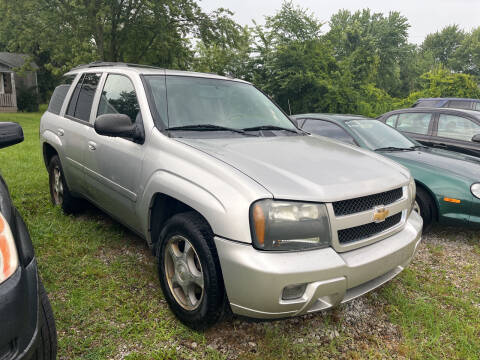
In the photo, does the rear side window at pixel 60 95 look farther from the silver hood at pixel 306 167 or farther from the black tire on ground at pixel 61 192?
the silver hood at pixel 306 167

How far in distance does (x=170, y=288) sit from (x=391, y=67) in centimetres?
4540

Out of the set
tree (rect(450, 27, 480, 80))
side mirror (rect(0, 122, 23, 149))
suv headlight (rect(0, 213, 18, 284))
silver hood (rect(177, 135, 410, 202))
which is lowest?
suv headlight (rect(0, 213, 18, 284))

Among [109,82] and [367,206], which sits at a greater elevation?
[109,82]

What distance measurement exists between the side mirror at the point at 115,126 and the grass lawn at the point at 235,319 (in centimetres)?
122

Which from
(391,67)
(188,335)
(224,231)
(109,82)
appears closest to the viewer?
(224,231)

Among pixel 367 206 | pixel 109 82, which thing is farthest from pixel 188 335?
pixel 109 82

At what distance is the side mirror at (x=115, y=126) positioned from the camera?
2576mm

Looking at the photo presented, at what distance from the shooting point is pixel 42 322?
159cm

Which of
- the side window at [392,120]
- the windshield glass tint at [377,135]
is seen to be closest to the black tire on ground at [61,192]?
the windshield glass tint at [377,135]

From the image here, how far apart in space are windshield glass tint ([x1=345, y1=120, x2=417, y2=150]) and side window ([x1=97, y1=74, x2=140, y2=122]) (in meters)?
3.06

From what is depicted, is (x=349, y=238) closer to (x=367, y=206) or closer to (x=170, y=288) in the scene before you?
(x=367, y=206)

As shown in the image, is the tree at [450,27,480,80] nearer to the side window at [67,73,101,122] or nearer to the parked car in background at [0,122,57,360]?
the side window at [67,73,101,122]

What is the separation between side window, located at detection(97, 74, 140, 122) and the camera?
3.00 metres

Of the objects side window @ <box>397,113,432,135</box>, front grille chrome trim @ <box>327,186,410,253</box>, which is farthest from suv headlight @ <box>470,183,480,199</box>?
side window @ <box>397,113,432,135</box>
